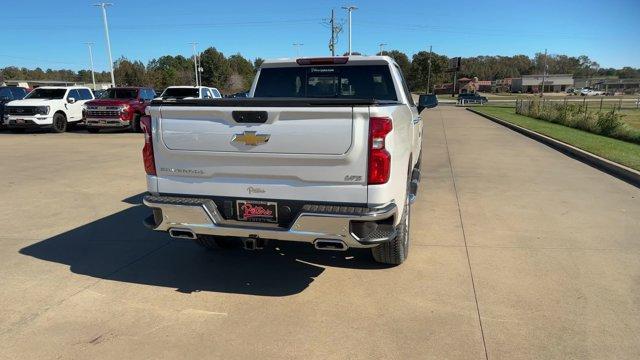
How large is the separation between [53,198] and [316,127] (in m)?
5.98

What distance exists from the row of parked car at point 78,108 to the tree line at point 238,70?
34420 millimetres

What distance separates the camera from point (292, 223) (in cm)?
357

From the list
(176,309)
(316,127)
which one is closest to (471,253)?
(316,127)

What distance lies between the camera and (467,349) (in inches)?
127

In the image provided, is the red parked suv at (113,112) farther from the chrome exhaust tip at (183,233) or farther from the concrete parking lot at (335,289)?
the chrome exhaust tip at (183,233)

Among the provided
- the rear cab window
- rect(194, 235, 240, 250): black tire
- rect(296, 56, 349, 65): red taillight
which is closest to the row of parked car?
the rear cab window

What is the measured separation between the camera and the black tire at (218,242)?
5.06 meters

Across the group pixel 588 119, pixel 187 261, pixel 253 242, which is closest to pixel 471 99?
pixel 588 119

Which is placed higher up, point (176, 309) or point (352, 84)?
point (352, 84)

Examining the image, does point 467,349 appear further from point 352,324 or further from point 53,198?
point 53,198

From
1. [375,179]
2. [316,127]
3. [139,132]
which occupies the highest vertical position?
[316,127]

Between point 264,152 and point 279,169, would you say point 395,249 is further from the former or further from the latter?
point 264,152

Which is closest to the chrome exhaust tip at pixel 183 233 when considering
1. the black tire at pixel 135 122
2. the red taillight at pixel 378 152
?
the red taillight at pixel 378 152

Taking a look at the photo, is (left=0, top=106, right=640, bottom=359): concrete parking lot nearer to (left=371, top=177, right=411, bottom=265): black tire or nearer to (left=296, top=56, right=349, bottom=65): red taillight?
(left=371, top=177, right=411, bottom=265): black tire
